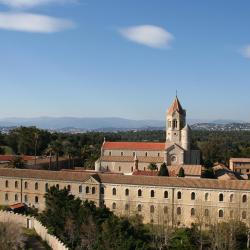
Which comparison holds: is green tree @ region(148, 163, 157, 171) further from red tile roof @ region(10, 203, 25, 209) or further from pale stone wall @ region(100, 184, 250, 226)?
red tile roof @ region(10, 203, 25, 209)

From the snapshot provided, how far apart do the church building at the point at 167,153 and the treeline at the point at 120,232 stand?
24338 mm

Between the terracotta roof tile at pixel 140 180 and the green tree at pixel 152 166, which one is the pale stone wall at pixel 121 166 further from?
the terracotta roof tile at pixel 140 180

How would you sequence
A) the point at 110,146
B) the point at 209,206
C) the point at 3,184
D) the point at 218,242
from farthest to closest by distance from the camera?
the point at 110,146, the point at 3,184, the point at 209,206, the point at 218,242

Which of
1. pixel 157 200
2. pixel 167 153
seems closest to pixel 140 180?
pixel 157 200

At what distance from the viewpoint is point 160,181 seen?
52938 millimetres

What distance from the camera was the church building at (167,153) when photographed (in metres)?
73.0

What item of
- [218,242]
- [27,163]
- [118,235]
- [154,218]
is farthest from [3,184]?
[218,242]

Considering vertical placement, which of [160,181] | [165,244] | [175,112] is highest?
[175,112]

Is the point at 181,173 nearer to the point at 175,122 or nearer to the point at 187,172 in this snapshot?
the point at 187,172

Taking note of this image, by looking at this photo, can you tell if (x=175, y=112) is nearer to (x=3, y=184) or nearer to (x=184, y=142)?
(x=184, y=142)

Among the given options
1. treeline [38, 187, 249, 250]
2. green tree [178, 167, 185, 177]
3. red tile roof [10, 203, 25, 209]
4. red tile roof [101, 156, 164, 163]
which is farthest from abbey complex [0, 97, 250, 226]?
red tile roof [101, 156, 164, 163]

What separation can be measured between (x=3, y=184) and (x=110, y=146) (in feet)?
85.1

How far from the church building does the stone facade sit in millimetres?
17440

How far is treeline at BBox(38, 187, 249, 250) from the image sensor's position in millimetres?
40062
